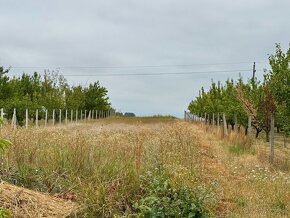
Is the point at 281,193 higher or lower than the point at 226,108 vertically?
lower

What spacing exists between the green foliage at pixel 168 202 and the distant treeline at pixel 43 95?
2177cm

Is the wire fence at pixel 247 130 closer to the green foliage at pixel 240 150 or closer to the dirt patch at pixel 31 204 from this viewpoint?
the green foliage at pixel 240 150

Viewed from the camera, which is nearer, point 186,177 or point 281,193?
point 186,177

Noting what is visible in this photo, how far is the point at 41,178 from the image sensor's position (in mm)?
6312

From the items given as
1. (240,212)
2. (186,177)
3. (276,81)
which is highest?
(276,81)

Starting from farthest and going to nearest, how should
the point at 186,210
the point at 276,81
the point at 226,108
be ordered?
the point at 226,108, the point at 276,81, the point at 186,210

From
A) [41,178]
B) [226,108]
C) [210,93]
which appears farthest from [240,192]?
[210,93]

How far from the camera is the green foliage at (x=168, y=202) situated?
501 cm

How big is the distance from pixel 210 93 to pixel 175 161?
3483 centimetres

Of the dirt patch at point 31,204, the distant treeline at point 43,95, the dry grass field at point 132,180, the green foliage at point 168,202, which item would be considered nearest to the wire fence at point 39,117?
the distant treeline at point 43,95

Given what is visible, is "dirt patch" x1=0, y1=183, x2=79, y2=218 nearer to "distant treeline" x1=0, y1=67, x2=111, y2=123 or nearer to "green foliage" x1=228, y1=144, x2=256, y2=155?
"green foliage" x1=228, y1=144, x2=256, y2=155

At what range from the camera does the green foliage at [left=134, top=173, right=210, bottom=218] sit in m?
5.01

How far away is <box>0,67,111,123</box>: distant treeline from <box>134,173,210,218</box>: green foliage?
21.8 metres

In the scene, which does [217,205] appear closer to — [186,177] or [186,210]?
[186,177]
